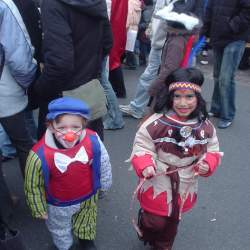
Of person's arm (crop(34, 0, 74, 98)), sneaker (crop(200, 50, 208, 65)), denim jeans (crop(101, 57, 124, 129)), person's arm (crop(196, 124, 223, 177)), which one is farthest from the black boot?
sneaker (crop(200, 50, 208, 65))

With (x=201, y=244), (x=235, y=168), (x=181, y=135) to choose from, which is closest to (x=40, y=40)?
(x=181, y=135)

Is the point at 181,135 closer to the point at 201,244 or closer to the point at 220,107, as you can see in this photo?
the point at 201,244

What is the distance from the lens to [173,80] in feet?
7.48

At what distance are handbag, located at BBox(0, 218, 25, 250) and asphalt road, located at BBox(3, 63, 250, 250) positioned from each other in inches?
26.7

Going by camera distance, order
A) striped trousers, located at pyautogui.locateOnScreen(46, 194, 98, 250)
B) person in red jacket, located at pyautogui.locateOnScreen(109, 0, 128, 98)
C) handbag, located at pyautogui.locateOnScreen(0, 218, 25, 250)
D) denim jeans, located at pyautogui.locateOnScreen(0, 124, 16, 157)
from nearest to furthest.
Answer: handbag, located at pyautogui.locateOnScreen(0, 218, 25, 250), striped trousers, located at pyautogui.locateOnScreen(46, 194, 98, 250), denim jeans, located at pyautogui.locateOnScreen(0, 124, 16, 157), person in red jacket, located at pyautogui.locateOnScreen(109, 0, 128, 98)

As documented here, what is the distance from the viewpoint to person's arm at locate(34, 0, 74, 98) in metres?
2.38

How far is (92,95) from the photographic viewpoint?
2.79m

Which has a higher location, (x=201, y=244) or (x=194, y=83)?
(x=194, y=83)

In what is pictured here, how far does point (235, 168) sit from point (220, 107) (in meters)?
1.18

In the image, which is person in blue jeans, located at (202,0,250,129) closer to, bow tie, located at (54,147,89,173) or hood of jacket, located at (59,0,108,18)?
hood of jacket, located at (59,0,108,18)

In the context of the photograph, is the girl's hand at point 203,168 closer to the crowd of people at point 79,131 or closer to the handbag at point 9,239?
the crowd of people at point 79,131

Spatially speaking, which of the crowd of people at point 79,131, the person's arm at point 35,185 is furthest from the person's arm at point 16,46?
the person's arm at point 35,185

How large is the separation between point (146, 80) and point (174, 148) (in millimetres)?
2431

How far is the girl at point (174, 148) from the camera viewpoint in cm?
223
